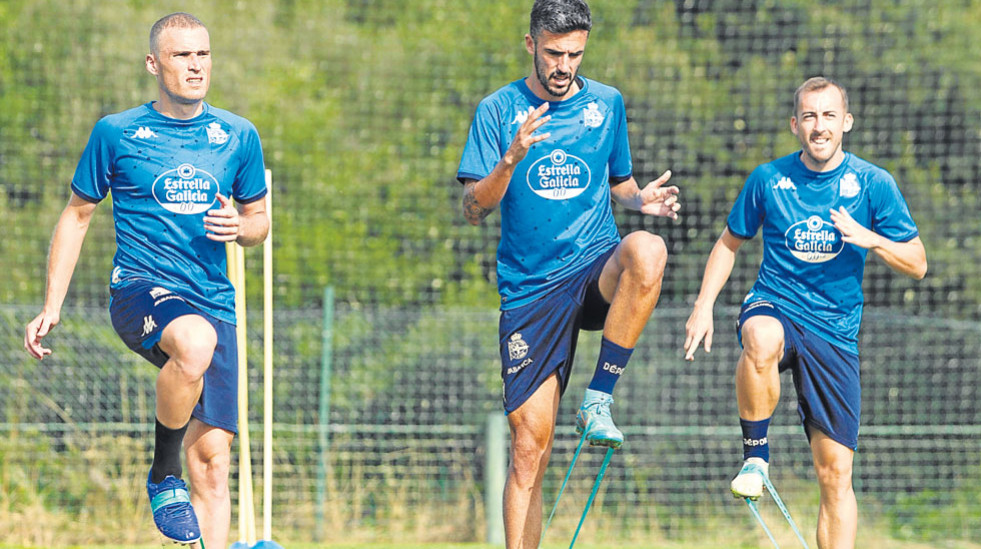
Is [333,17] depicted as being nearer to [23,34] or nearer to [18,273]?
[23,34]

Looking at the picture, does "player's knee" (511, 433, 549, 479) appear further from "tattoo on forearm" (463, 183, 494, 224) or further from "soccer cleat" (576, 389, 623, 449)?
"tattoo on forearm" (463, 183, 494, 224)

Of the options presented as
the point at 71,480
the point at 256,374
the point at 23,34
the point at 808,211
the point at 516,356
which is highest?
the point at 23,34

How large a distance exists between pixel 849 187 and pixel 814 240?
286 millimetres

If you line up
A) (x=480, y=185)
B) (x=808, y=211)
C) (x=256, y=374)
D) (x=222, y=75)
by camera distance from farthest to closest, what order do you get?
(x=222, y=75), (x=256, y=374), (x=808, y=211), (x=480, y=185)

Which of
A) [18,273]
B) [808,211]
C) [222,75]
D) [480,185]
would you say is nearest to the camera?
[480,185]

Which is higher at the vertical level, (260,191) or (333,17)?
(333,17)

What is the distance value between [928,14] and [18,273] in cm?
871

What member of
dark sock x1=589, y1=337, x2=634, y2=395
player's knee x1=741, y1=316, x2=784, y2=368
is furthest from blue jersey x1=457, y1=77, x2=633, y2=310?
player's knee x1=741, y1=316, x2=784, y2=368

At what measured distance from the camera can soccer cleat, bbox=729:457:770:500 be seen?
4.99 metres

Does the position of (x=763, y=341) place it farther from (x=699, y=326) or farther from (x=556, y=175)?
(x=556, y=175)

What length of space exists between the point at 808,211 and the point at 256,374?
20.0 feet

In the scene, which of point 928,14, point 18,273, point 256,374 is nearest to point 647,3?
point 928,14

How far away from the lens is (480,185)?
488 cm

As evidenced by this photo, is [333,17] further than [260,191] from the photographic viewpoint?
Yes
